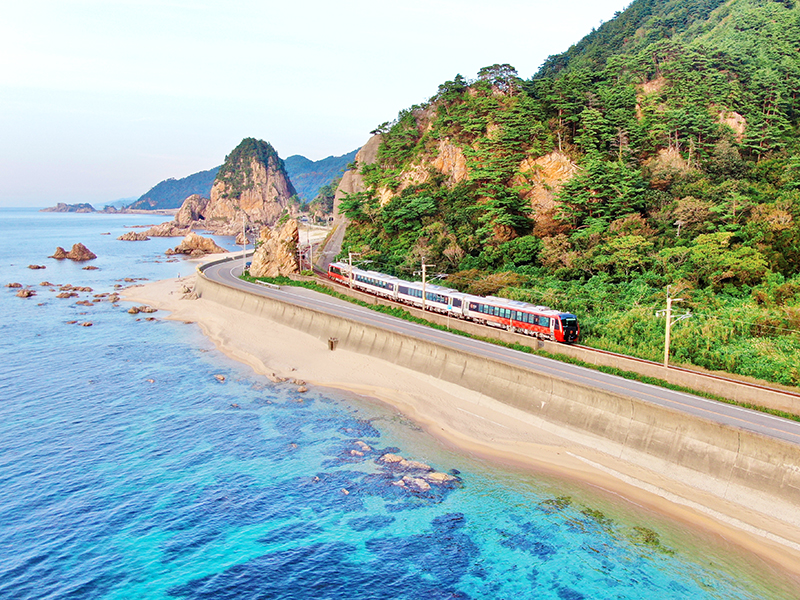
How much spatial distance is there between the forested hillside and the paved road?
4638 mm

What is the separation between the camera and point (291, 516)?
22.7 meters

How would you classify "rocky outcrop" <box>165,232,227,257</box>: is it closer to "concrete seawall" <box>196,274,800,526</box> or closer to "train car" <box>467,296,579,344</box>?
"train car" <box>467,296,579,344</box>

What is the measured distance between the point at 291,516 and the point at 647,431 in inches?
707

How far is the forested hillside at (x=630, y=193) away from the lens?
39.3 metres

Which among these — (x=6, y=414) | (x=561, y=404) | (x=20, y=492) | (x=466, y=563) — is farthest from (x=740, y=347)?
(x=6, y=414)

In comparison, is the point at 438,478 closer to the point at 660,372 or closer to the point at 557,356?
the point at 557,356

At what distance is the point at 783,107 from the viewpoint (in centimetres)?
6506

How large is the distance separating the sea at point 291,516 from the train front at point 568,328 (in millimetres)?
13640

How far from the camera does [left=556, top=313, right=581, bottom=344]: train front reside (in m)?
37.6

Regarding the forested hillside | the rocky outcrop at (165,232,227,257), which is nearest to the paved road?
the forested hillside

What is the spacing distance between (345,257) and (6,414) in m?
47.9

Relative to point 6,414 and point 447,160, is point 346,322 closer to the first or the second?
point 6,414

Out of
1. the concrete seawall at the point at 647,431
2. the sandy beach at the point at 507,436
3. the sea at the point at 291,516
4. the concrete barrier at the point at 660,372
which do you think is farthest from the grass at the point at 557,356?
the sea at the point at 291,516

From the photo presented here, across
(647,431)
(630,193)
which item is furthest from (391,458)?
(630,193)
